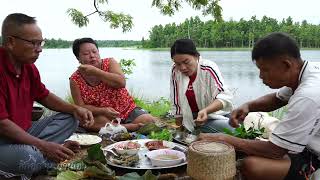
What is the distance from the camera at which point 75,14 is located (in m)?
4.57

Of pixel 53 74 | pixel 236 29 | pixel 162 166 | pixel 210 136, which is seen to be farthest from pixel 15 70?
pixel 236 29

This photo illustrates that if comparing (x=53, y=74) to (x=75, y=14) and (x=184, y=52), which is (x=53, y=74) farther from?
(x=184, y=52)

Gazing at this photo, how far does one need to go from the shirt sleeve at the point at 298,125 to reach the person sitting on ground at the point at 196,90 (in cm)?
120

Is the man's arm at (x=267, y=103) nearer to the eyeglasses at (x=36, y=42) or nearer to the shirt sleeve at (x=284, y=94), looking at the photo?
the shirt sleeve at (x=284, y=94)

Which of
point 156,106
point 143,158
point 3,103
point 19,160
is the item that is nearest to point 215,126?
point 143,158

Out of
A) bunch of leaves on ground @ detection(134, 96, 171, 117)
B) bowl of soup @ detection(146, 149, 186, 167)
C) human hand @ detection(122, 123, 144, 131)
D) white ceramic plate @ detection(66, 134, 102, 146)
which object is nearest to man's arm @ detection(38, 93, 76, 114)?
white ceramic plate @ detection(66, 134, 102, 146)

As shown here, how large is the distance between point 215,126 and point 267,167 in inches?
51.0

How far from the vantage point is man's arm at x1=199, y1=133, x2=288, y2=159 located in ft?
7.38

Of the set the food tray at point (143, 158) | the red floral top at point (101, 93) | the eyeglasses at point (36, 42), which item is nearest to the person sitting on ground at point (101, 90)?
the red floral top at point (101, 93)

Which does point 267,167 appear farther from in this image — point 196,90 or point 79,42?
point 79,42

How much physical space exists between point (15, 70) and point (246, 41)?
917 cm

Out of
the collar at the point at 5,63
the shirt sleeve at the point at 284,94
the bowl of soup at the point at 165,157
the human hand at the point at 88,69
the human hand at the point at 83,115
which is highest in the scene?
the collar at the point at 5,63

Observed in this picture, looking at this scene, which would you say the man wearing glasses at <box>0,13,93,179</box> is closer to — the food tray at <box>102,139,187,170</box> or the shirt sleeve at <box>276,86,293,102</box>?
the food tray at <box>102,139,187,170</box>

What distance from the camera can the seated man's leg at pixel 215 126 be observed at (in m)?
3.53
